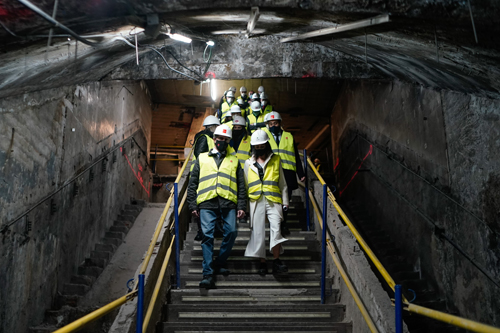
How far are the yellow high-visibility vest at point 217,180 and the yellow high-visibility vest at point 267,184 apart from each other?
0.24 m

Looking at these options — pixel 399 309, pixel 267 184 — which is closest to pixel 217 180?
pixel 267 184

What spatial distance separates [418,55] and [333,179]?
383 inches

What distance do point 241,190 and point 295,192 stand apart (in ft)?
11.2

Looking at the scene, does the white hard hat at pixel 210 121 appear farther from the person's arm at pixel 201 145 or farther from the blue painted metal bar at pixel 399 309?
the blue painted metal bar at pixel 399 309

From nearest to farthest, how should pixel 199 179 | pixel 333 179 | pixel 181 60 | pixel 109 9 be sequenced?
pixel 109 9
pixel 199 179
pixel 181 60
pixel 333 179

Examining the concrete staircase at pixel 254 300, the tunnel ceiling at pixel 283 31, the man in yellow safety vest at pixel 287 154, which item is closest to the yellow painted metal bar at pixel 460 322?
the concrete staircase at pixel 254 300

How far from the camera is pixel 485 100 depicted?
18.0ft

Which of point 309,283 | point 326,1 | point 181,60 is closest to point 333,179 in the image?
point 181,60

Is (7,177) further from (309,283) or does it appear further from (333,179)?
(333,179)

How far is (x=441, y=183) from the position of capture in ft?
21.5

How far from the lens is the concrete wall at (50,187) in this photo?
17.0 ft

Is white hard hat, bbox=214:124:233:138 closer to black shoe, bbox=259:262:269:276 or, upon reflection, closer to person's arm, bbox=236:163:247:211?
person's arm, bbox=236:163:247:211

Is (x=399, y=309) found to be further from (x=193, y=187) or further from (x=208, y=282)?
(x=193, y=187)

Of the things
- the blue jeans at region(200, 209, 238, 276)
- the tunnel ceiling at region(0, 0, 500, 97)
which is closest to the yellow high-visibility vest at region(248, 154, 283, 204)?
the blue jeans at region(200, 209, 238, 276)
